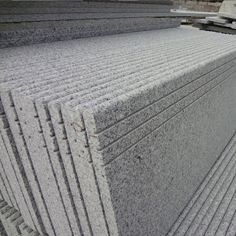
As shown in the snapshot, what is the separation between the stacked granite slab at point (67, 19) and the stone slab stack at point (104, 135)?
0.82 feet

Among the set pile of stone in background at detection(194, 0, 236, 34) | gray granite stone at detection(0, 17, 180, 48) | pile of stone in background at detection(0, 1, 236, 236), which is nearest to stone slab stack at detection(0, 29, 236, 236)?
pile of stone in background at detection(0, 1, 236, 236)

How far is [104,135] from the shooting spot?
28.1 inches

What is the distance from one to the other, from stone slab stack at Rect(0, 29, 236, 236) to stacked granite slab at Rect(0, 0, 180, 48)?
0.82 feet

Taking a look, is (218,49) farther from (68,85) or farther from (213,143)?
(68,85)

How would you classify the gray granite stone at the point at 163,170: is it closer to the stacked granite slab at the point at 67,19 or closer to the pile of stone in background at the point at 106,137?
the pile of stone in background at the point at 106,137

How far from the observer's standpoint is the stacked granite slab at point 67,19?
1.65 meters

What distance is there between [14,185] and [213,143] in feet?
3.92

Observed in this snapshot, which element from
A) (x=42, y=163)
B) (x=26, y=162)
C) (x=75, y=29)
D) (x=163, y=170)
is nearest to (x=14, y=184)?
(x=26, y=162)

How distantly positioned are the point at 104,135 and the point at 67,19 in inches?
62.4

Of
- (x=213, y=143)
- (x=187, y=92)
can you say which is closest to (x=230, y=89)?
(x=213, y=143)

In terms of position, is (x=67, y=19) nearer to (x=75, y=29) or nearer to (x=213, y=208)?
(x=75, y=29)

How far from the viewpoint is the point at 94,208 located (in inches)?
34.4

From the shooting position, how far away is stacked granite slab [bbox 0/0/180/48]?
5.42ft

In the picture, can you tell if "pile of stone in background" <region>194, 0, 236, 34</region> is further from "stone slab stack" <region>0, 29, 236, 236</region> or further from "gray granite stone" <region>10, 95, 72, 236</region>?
"gray granite stone" <region>10, 95, 72, 236</region>
